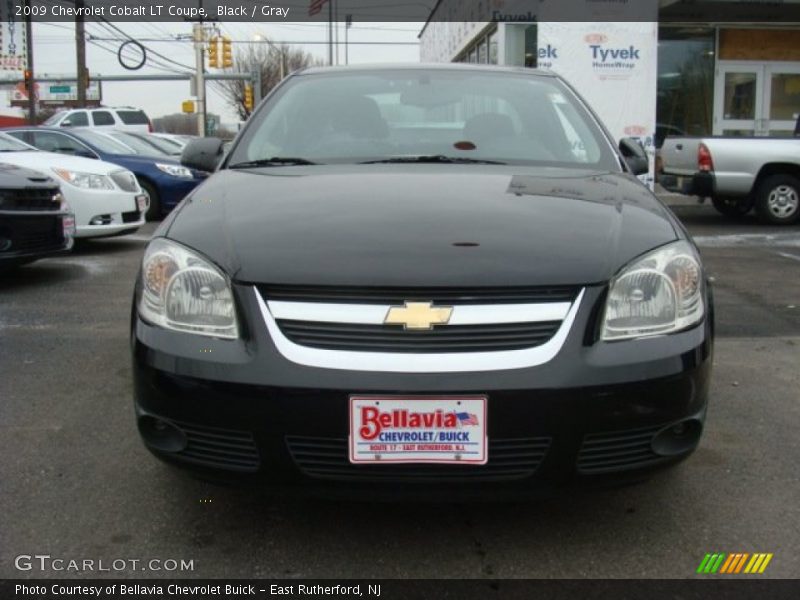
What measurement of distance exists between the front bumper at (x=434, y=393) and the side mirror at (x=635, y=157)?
1630 millimetres

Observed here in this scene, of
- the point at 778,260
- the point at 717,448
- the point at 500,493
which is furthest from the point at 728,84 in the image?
the point at 500,493

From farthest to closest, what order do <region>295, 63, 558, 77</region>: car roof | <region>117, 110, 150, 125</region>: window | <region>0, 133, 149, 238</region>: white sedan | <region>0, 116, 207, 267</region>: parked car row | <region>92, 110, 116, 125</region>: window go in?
<region>117, 110, 150, 125</region>: window, <region>92, 110, 116, 125</region>: window, <region>0, 133, 149, 238</region>: white sedan, <region>0, 116, 207, 267</region>: parked car row, <region>295, 63, 558, 77</region>: car roof

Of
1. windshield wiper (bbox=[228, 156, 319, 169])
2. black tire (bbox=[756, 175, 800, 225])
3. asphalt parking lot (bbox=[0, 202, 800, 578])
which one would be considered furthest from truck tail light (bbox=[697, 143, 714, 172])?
windshield wiper (bbox=[228, 156, 319, 169])

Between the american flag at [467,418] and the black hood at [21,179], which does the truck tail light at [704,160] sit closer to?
the black hood at [21,179]

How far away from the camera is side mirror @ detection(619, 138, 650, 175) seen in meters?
3.80

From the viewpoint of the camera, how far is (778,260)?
26.8 feet

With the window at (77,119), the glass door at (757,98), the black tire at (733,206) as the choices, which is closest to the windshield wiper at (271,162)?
the black tire at (733,206)

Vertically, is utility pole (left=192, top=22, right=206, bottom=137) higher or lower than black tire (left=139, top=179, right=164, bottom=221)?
higher

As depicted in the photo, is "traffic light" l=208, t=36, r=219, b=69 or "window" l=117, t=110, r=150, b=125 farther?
"traffic light" l=208, t=36, r=219, b=69

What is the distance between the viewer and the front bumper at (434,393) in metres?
2.14

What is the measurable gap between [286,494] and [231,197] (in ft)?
3.33

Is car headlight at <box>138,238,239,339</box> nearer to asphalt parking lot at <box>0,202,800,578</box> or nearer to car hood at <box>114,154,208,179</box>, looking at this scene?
asphalt parking lot at <box>0,202,800,578</box>

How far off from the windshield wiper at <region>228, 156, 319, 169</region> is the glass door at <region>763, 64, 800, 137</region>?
15.9 m
